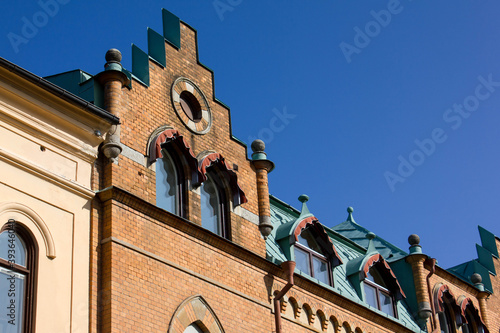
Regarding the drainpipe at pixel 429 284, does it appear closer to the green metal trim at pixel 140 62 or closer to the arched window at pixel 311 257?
the arched window at pixel 311 257

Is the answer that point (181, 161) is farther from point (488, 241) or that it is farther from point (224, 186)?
point (488, 241)

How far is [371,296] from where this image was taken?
2688cm

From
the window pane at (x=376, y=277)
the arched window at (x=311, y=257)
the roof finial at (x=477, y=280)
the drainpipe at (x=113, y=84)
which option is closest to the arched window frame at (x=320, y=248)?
the arched window at (x=311, y=257)

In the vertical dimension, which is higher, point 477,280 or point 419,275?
point 477,280

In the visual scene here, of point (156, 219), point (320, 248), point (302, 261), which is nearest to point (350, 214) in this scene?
point (320, 248)

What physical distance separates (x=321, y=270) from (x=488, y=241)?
12315 millimetres

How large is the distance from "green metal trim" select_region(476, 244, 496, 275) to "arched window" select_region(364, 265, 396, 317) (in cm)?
753

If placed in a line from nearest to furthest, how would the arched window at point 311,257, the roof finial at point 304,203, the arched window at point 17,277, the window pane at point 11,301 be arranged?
1. the window pane at point 11,301
2. the arched window at point 17,277
3. the arched window at point 311,257
4. the roof finial at point 304,203

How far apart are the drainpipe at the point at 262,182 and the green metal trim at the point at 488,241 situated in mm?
14415

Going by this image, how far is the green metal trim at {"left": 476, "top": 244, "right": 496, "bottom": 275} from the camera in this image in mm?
33906

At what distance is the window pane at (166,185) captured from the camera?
20.1 meters

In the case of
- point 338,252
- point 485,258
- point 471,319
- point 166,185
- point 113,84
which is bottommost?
point 166,185

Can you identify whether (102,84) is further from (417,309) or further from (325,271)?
(417,309)

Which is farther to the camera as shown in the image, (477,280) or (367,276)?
(477,280)
